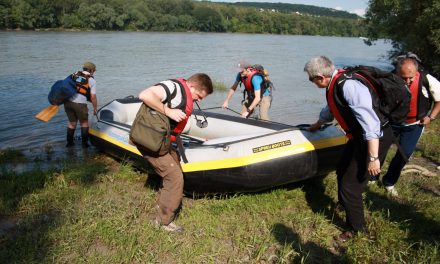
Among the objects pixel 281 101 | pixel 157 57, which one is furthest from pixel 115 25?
pixel 281 101

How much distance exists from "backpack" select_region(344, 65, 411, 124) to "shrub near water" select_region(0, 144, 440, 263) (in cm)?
112

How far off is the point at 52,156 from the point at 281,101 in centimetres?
844

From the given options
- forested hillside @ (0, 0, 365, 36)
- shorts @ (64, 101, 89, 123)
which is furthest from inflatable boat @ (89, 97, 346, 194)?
forested hillside @ (0, 0, 365, 36)

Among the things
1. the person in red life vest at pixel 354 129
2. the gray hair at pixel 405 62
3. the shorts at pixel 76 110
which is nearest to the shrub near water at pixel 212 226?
the person in red life vest at pixel 354 129

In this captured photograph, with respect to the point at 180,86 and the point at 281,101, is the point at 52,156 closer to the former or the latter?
the point at 180,86

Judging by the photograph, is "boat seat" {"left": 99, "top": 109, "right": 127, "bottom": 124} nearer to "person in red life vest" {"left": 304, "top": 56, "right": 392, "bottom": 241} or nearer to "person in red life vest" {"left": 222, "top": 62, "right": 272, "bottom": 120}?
"person in red life vest" {"left": 222, "top": 62, "right": 272, "bottom": 120}

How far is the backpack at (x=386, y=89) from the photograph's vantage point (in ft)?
10.2

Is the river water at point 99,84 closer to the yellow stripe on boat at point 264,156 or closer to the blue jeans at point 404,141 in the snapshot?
the yellow stripe on boat at point 264,156

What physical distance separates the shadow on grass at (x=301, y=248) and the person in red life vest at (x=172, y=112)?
0.91m

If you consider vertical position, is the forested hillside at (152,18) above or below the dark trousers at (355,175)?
below

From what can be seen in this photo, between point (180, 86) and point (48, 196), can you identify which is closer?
point (180, 86)

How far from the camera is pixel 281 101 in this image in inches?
528

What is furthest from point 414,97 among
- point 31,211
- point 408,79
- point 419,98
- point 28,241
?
point 31,211

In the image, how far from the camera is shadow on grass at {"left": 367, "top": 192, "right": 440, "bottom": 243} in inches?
139
